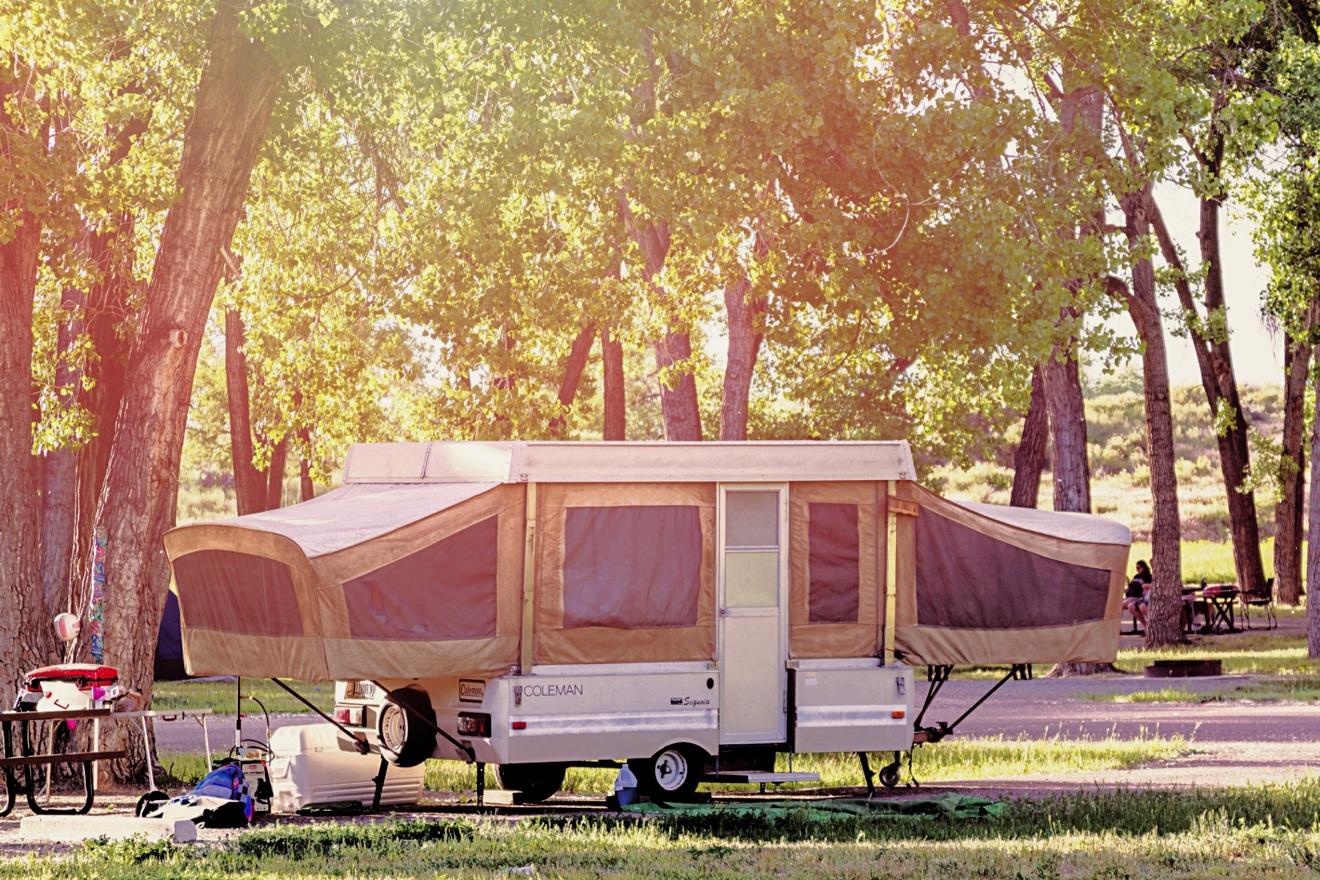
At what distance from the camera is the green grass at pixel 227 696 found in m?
23.0

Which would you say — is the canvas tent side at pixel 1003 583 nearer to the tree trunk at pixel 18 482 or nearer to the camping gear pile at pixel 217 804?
the camping gear pile at pixel 217 804

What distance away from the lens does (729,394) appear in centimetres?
2455

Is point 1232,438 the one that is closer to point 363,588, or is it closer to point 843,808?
point 843,808

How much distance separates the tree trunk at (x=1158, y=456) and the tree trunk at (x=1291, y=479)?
31.7 feet

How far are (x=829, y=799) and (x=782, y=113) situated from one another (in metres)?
9.12

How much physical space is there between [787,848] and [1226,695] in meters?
13.6

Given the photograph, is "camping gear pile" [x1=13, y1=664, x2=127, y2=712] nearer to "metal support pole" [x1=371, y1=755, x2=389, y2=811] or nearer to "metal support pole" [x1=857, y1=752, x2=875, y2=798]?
"metal support pole" [x1=371, y1=755, x2=389, y2=811]

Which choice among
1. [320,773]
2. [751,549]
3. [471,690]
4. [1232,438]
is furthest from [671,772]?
[1232,438]

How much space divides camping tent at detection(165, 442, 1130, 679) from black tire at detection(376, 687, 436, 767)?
0.62m

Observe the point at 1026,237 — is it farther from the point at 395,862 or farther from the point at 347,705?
the point at 395,862

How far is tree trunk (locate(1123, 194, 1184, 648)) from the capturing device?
30.0 metres

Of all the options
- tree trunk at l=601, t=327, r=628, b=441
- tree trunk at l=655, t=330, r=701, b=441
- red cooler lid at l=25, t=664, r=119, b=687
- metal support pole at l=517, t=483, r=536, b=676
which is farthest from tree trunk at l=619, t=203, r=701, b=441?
red cooler lid at l=25, t=664, r=119, b=687

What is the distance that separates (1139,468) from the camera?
93125mm

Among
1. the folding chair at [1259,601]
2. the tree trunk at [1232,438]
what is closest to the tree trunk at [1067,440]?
the folding chair at [1259,601]
